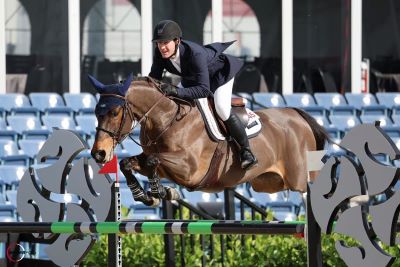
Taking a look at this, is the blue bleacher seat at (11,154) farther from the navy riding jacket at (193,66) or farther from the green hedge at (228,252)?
the navy riding jacket at (193,66)

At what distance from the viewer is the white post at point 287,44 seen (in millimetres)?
15281

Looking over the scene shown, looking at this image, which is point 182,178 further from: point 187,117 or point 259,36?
point 259,36

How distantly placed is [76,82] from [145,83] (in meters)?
6.22

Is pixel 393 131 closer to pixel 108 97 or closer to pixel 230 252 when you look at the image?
pixel 230 252

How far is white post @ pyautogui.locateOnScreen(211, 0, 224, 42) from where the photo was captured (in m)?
15.1

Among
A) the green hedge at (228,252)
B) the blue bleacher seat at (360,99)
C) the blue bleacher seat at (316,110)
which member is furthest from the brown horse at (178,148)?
the blue bleacher seat at (360,99)

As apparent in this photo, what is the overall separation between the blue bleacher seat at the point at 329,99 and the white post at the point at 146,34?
2.15 meters

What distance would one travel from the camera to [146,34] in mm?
14914

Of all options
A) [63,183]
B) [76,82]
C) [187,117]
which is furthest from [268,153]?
[76,82]

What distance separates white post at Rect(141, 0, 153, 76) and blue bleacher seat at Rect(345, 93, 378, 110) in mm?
2449

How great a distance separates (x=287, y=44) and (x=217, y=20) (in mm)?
943

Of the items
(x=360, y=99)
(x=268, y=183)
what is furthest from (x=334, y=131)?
(x=268, y=183)

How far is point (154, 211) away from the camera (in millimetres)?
11727

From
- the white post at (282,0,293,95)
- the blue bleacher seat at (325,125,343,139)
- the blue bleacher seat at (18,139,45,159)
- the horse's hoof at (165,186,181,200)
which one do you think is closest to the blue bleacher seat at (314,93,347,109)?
the blue bleacher seat at (325,125,343,139)
